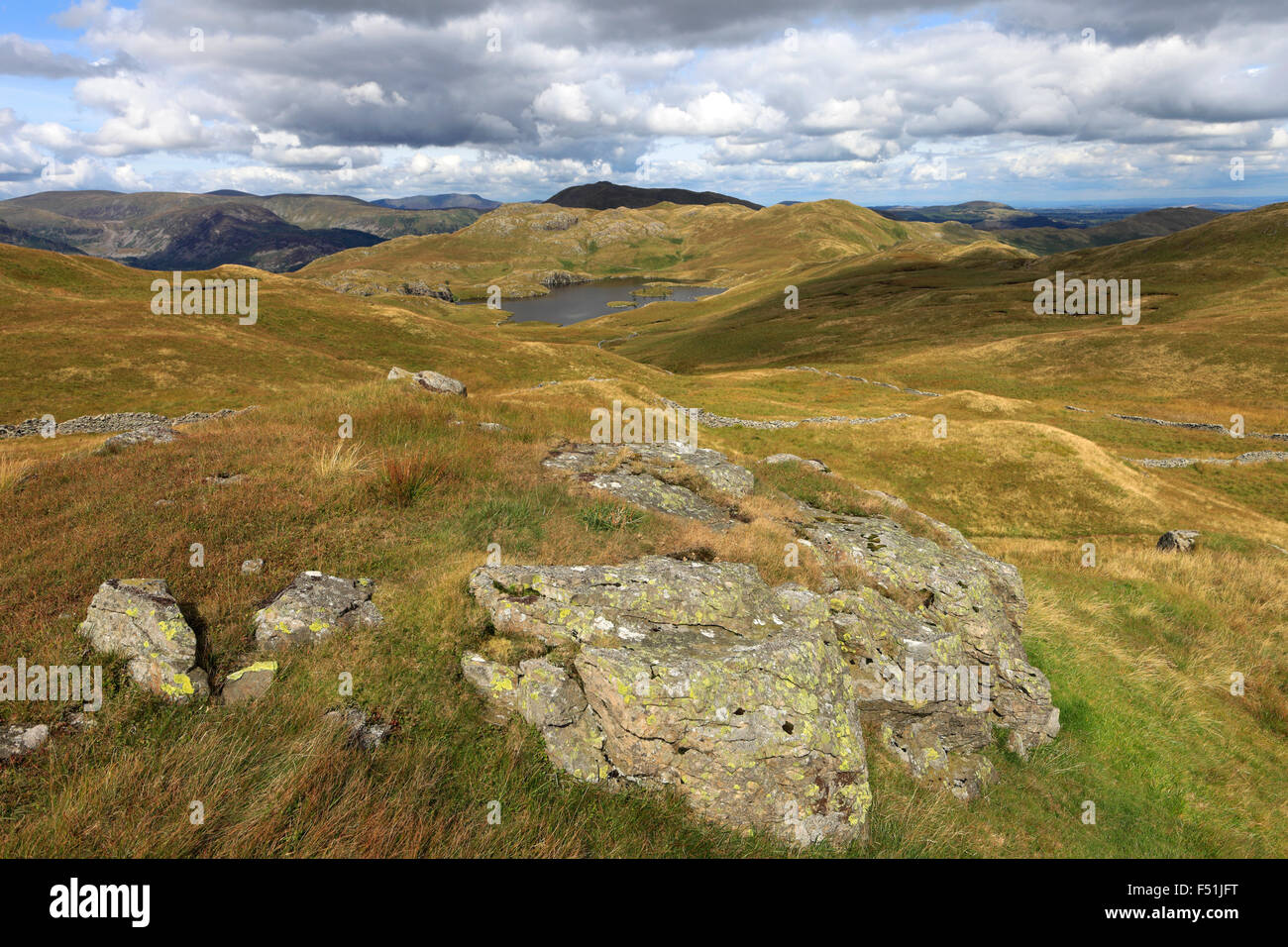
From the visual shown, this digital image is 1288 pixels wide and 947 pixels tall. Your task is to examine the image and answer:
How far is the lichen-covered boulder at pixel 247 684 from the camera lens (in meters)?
6.74

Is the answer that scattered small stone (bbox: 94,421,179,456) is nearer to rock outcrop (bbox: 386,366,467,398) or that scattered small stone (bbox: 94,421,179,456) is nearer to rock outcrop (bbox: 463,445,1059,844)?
rock outcrop (bbox: 386,366,467,398)

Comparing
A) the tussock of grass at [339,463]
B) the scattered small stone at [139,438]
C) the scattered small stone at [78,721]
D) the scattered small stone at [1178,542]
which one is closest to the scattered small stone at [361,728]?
the scattered small stone at [78,721]

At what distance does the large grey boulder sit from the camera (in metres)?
6.44

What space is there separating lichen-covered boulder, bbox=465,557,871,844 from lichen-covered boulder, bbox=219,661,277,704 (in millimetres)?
2490

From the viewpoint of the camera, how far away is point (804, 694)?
26.4 feet

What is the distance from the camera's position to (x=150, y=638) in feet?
21.9

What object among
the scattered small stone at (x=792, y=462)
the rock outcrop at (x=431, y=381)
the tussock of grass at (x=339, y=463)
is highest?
the rock outcrop at (x=431, y=381)

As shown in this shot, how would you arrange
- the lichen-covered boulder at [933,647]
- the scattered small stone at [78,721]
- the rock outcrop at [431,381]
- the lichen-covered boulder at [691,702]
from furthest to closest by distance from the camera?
the rock outcrop at [431,381] < the lichen-covered boulder at [933,647] < the lichen-covered boulder at [691,702] < the scattered small stone at [78,721]

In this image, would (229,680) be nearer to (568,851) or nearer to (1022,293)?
(568,851)

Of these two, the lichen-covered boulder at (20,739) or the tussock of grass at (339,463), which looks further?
the tussock of grass at (339,463)

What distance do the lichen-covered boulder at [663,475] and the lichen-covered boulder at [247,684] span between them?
27.7 feet

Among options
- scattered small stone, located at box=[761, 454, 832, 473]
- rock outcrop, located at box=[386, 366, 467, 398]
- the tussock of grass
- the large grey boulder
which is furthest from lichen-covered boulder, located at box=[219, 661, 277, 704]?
scattered small stone, located at box=[761, 454, 832, 473]

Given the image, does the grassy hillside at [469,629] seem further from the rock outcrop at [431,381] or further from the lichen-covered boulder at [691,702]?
the rock outcrop at [431,381]

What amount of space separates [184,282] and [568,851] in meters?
102
